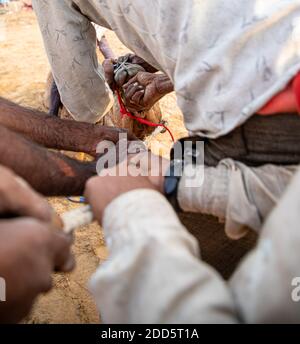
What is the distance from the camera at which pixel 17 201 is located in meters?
0.70

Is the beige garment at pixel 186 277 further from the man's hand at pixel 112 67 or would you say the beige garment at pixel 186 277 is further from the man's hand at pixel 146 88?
the man's hand at pixel 112 67

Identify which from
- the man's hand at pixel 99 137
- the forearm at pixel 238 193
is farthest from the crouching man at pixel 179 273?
A: the man's hand at pixel 99 137

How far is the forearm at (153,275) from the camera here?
23.5 inches

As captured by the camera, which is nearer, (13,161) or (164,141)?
(13,161)

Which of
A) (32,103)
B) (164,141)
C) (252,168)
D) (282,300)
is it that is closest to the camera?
(282,300)

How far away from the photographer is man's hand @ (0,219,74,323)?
2.03 feet

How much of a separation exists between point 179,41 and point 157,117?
1380 millimetres

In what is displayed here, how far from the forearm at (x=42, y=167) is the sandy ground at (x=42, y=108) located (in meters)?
0.71

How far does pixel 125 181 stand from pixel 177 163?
22 centimetres

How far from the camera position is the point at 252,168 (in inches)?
40.0

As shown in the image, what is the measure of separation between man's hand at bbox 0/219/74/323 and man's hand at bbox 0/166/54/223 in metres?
0.04

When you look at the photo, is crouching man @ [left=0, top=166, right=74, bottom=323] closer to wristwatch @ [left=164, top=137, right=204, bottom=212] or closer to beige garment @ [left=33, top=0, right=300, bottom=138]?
wristwatch @ [left=164, top=137, right=204, bottom=212]
